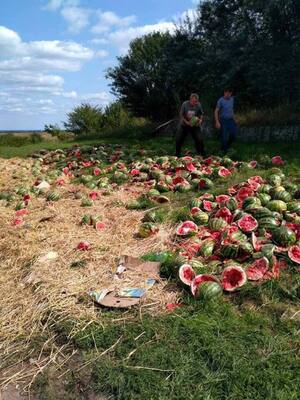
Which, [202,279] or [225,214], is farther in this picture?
[225,214]

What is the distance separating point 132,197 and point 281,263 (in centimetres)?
371

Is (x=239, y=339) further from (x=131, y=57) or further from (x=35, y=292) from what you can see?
(x=131, y=57)

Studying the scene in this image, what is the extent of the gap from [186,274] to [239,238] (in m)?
0.91

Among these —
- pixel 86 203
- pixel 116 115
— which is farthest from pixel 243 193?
pixel 116 115

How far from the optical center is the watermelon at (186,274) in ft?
14.6

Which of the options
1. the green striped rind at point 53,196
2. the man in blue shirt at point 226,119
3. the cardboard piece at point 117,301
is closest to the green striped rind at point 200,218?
the cardboard piece at point 117,301

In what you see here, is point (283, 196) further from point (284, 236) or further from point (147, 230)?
point (147, 230)

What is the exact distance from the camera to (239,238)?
5109 mm

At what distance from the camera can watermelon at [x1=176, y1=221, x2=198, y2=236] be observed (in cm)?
559

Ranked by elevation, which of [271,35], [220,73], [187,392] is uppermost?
[271,35]

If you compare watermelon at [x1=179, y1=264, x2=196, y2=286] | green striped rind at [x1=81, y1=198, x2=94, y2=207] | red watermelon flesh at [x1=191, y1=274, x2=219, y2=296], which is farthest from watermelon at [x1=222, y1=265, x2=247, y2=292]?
green striped rind at [x1=81, y1=198, x2=94, y2=207]

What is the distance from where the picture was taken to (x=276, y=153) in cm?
1138

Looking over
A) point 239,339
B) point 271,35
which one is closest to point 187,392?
point 239,339

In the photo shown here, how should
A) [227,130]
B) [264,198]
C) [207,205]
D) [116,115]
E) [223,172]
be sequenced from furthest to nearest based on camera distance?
1. [116,115]
2. [227,130]
3. [223,172]
4. [207,205]
5. [264,198]
